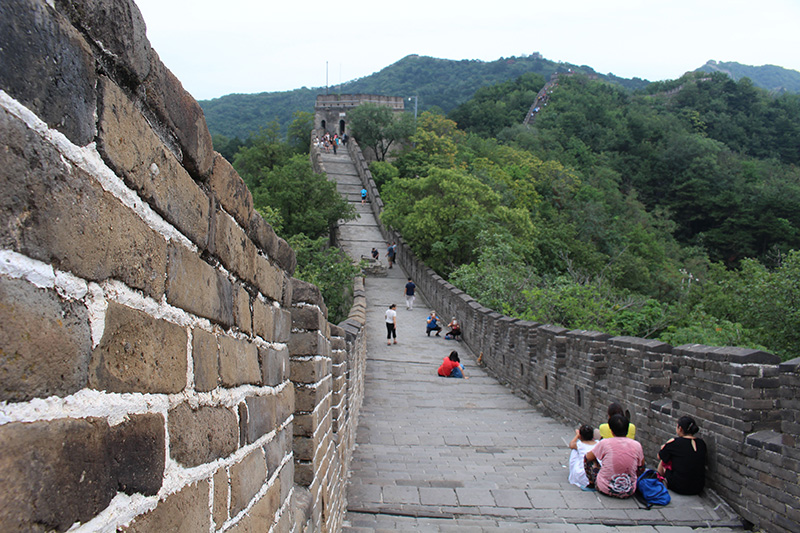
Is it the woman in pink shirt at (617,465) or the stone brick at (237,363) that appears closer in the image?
Answer: the stone brick at (237,363)

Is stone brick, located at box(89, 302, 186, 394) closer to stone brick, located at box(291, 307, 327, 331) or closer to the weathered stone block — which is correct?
the weathered stone block

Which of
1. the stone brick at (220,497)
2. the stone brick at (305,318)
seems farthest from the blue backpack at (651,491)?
the stone brick at (220,497)

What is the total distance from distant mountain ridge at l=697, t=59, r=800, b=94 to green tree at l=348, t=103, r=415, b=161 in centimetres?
14156

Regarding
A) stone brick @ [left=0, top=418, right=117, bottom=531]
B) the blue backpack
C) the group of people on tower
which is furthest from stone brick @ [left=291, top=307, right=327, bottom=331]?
the blue backpack

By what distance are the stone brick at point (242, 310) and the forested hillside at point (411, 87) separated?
89579mm

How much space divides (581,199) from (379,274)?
17.9 metres

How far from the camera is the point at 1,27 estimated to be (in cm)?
73

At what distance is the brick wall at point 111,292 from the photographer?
75cm

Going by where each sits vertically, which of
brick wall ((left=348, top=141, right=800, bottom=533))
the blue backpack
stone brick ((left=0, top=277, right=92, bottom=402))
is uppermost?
stone brick ((left=0, top=277, right=92, bottom=402))

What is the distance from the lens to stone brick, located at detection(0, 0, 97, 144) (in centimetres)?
75

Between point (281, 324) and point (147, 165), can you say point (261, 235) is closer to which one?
point (281, 324)

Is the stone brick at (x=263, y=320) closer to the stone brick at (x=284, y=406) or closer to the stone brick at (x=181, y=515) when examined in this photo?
the stone brick at (x=284, y=406)

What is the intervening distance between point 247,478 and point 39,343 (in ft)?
3.39

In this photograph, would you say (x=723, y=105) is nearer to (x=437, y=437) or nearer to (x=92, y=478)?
(x=437, y=437)
